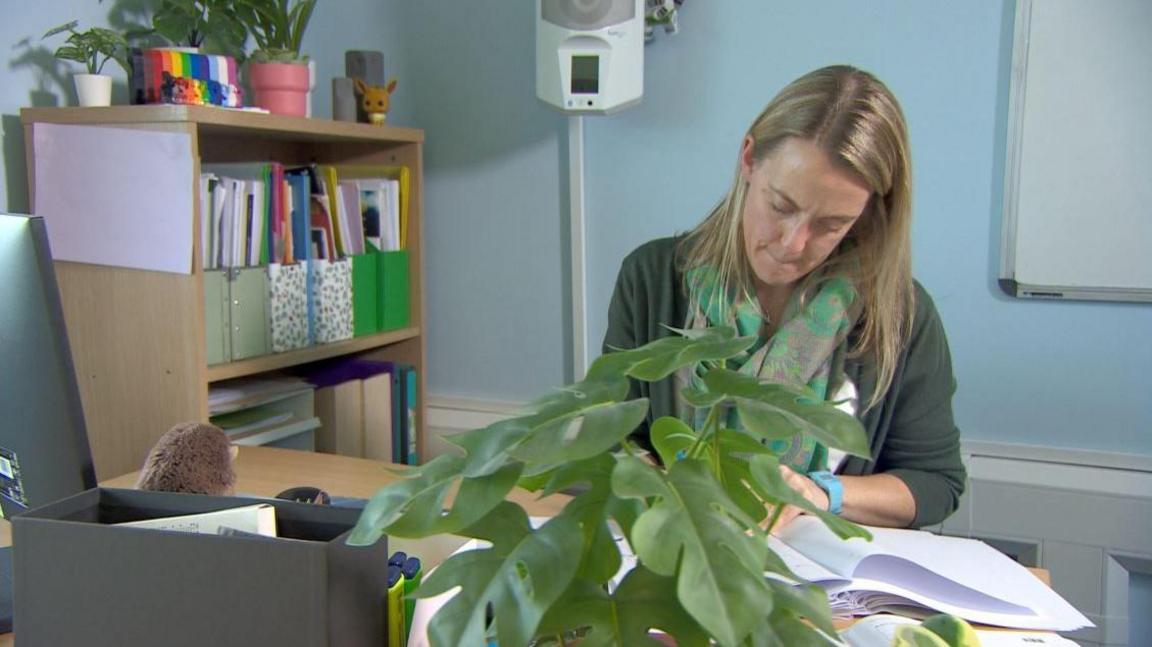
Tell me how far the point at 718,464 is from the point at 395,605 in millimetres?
342

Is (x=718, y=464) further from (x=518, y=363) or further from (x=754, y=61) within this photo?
(x=518, y=363)

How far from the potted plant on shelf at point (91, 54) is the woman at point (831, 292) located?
1031mm

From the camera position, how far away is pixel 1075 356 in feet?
6.81

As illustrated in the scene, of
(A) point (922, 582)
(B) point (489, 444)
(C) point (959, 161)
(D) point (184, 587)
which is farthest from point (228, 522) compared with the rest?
(C) point (959, 161)

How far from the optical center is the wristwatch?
134cm

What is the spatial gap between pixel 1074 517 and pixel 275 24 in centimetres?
193

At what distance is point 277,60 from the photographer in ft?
6.75

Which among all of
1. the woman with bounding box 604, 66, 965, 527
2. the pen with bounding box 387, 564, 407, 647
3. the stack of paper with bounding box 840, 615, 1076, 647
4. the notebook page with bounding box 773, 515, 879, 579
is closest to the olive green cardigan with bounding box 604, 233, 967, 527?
the woman with bounding box 604, 66, 965, 527

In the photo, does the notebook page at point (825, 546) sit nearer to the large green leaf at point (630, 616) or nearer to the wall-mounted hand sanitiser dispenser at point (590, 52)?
the large green leaf at point (630, 616)

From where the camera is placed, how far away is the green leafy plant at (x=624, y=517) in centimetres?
46

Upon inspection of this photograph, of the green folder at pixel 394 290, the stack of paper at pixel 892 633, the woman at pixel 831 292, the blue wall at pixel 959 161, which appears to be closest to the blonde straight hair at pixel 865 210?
the woman at pixel 831 292

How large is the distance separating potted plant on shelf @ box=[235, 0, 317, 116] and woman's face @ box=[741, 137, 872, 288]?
1025 mm

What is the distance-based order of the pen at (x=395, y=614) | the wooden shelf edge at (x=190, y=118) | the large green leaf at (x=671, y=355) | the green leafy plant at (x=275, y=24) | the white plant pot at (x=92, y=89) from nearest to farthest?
the large green leaf at (x=671, y=355) < the pen at (x=395, y=614) < the wooden shelf edge at (x=190, y=118) < the white plant pot at (x=92, y=89) < the green leafy plant at (x=275, y=24)

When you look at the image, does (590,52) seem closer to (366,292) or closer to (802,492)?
(366,292)
